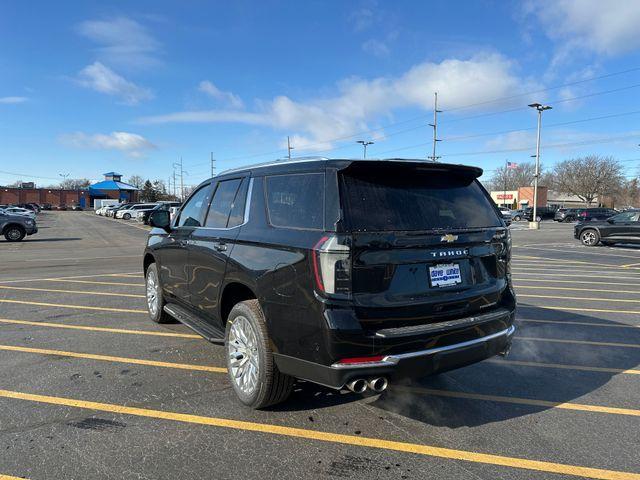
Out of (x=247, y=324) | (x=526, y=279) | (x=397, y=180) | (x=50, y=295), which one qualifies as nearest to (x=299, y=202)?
(x=397, y=180)

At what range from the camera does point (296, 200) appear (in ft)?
11.2

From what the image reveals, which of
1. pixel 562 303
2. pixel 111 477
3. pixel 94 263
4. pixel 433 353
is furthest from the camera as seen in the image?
pixel 94 263

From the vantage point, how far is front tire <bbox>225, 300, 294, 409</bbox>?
337cm

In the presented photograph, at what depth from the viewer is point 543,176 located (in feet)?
368

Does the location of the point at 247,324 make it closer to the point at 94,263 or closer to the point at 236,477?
the point at 236,477

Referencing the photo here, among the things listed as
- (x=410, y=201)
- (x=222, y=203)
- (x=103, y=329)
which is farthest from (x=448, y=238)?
(x=103, y=329)

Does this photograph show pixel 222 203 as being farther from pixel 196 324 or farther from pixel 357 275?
pixel 357 275

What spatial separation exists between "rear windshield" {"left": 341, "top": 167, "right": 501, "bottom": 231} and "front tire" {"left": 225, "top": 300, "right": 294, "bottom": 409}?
1.07 m

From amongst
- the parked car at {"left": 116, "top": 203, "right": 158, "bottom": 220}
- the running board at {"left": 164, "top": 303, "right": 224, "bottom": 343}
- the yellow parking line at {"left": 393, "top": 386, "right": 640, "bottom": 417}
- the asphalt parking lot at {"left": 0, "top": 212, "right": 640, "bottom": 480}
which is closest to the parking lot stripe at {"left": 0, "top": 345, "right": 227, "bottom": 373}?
the asphalt parking lot at {"left": 0, "top": 212, "right": 640, "bottom": 480}

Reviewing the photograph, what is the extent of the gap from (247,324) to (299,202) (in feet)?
3.37

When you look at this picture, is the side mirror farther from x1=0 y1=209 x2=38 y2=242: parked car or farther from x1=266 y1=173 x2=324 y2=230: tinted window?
x1=0 y1=209 x2=38 y2=242: parked car

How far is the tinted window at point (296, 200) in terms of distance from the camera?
125 inches

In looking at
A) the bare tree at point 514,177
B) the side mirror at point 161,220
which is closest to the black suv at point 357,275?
the side mirror at point 161,220

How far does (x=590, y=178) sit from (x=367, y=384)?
9641 cm
